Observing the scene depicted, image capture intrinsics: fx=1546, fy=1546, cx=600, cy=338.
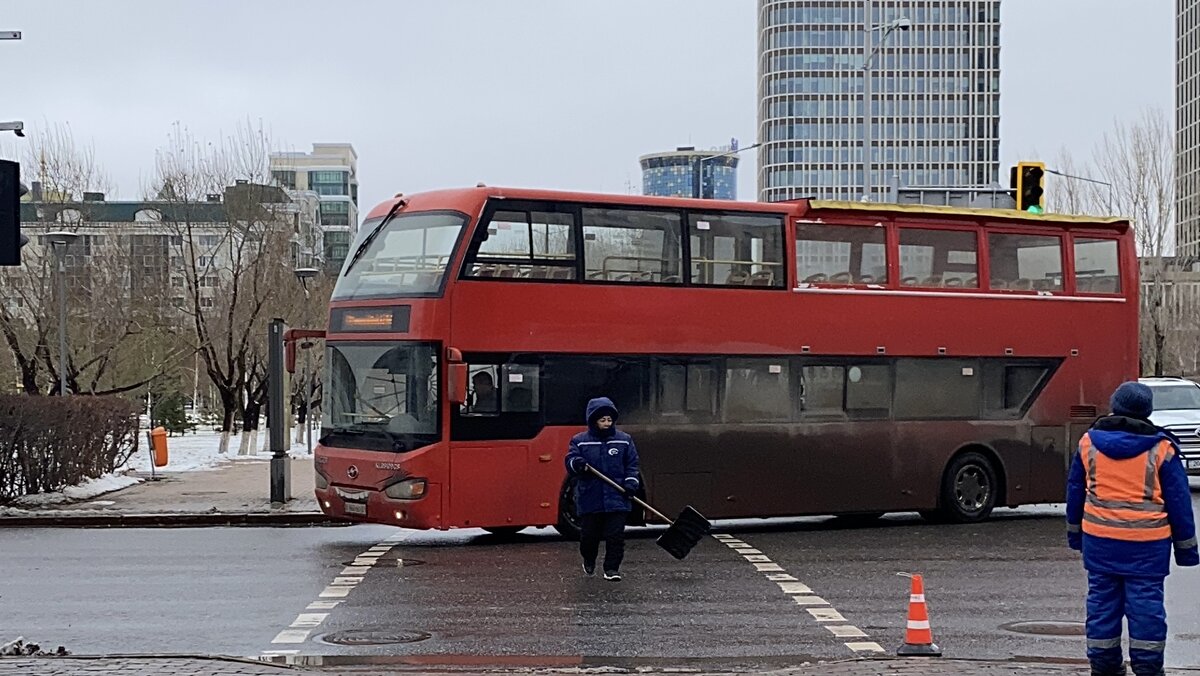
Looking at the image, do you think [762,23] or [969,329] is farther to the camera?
[762,23]

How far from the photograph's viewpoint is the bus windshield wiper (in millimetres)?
17922

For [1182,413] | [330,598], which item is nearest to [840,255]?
[330,598]

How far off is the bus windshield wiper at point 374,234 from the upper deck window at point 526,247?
1.21 metres

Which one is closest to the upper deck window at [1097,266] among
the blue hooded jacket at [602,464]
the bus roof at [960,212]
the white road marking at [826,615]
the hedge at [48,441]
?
the bus roof at [960,212]

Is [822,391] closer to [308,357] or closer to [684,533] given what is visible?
[684,533]

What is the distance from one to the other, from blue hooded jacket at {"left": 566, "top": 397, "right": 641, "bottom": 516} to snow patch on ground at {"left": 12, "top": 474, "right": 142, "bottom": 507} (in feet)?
36.6

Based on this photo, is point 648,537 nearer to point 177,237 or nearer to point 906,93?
point 177,237

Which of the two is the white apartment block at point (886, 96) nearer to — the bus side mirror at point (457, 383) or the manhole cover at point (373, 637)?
the bus side mirror at point (457, 383)

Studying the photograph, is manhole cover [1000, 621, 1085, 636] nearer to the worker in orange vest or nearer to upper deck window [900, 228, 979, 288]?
the worker in orange vest

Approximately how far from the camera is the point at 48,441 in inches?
902

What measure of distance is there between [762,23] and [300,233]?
448ft

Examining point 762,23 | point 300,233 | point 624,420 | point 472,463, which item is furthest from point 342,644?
point 762,23

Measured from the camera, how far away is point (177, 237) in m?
41.9

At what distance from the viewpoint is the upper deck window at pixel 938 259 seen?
2002cm
